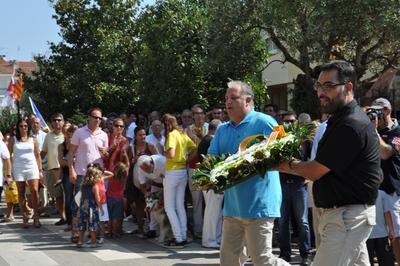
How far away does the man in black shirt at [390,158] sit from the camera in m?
6.02

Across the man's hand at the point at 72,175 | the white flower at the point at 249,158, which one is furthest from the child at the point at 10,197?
the white flower at the point at 249,158

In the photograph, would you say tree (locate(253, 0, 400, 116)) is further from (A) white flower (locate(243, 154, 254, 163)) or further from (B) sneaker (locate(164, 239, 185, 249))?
(A) white flower (locate(243, 154, 254, 163))

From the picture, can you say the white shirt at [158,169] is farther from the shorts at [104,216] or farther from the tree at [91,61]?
the tree at [91,61]

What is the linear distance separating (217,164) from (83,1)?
23.0 m

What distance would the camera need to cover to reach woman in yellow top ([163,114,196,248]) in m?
8.84

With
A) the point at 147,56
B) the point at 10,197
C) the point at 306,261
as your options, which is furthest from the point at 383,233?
the point at 147,56

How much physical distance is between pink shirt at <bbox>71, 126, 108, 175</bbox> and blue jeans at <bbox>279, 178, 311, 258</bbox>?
337cm

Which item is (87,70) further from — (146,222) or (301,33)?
(146,222)

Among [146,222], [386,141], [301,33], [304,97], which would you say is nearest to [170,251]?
[146,222]

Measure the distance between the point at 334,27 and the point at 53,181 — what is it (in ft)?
22.4

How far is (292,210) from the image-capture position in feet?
25.3

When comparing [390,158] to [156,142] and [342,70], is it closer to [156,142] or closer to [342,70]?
[342,70]

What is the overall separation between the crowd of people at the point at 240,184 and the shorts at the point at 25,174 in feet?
0.07

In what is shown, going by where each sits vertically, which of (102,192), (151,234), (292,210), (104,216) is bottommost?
(151,234)
